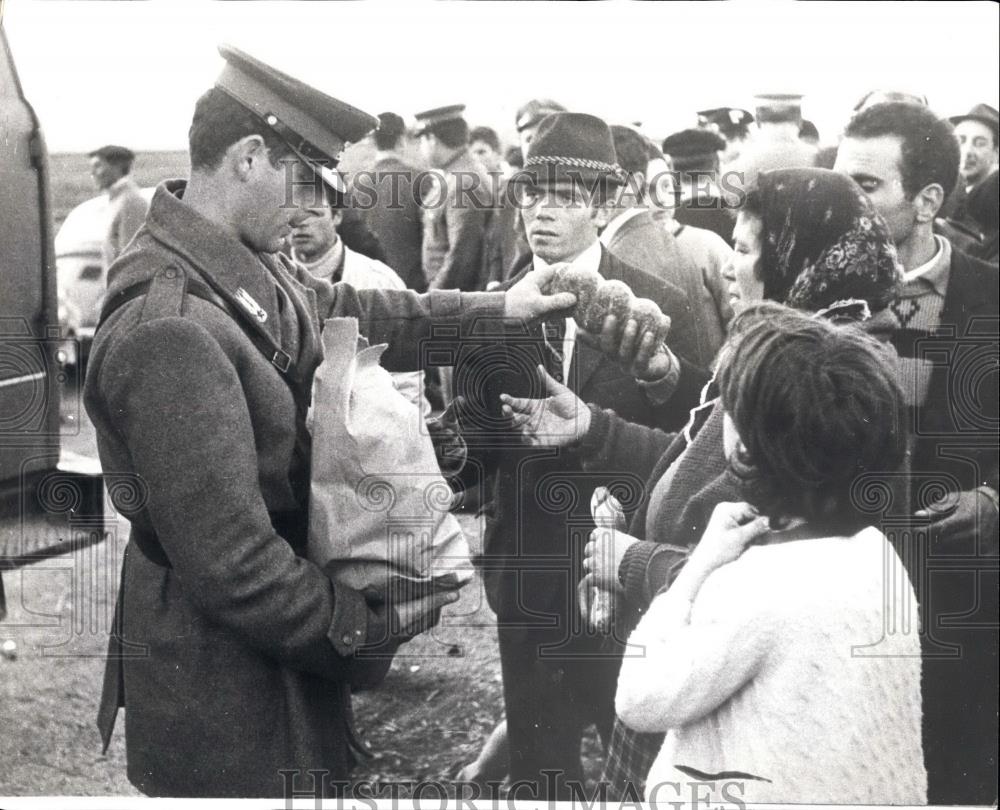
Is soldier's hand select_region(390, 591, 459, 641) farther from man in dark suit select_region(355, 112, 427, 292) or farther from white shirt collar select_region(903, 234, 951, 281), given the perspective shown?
white shirt collar select_region(903, 234, 951, 281)

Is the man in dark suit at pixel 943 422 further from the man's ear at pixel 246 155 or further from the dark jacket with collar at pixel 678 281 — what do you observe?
the man's ear at pixel 246 155

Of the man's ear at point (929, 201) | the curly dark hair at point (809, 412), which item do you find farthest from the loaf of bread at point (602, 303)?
the man's ear at point (929, 201)

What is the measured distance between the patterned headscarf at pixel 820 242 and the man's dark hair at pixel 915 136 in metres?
0.14

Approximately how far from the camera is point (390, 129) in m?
3.23

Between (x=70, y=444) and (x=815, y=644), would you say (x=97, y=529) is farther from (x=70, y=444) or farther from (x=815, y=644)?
(x=815, y=644)

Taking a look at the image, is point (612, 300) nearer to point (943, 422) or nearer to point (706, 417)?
point (706, 417)

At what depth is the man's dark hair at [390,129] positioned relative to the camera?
323cm

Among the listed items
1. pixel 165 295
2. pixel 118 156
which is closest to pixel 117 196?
pixel 118 156

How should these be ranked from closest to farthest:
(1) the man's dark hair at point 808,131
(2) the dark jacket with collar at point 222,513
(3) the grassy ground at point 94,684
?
(2) the dark jacket with collar at point 222,513 → (1) the man's dark hair at point 808,131 → (3) the grassy ground at point 94,684

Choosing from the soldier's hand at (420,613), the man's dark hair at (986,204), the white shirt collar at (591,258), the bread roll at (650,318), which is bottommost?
the soldier's hand at (420,613)

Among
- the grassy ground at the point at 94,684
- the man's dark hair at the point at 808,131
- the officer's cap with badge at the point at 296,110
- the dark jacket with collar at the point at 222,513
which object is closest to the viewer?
the dark jacket with collar at the point at 222,513

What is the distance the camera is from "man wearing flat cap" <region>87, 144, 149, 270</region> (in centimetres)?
324

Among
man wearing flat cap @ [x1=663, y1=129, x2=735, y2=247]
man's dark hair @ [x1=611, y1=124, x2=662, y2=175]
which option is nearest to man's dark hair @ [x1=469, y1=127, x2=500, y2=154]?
man's dark hair @ [x1=611, y1=124, x2=662, y2=175]

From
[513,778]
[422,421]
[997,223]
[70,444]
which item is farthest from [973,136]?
[70,444]
